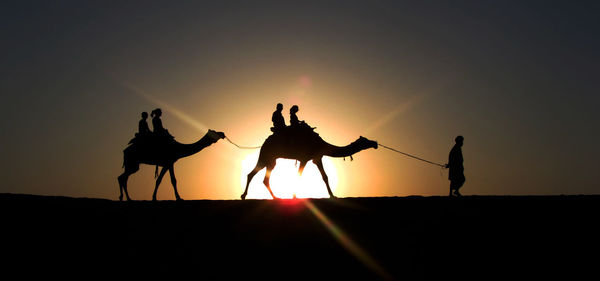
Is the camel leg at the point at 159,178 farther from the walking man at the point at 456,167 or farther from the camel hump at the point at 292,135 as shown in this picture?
the walking man at the point at 456,167

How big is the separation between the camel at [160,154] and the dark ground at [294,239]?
291 cm

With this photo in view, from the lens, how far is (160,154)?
18.4 m

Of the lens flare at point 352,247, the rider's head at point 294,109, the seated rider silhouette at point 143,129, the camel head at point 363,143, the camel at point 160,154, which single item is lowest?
the lens flare at point 352,247

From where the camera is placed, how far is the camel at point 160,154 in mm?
18188

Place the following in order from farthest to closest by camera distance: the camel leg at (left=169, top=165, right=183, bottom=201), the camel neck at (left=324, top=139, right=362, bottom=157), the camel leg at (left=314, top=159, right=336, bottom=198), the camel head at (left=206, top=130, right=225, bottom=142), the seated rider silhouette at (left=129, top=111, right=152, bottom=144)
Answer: the camel neck at (left=324, top=139, right=362, bottom=157) → the camel head at (left=206, top=130, right=225, bottom=142) → the seated rider silhouette at (left=129, top=111, right=152, bottom=144) → the camel leg at (left=314, top=159, right=336, bottom=198) → the camel leg at (left=169, top=165, right=183, bottom=201)

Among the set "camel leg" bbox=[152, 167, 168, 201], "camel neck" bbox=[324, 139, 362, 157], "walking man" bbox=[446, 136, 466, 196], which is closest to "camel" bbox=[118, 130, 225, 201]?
"camel leg" bbox=[152, 167, 168, 201]

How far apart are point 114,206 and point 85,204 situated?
0.67 metres

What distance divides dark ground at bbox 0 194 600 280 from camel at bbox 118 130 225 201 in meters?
2.91

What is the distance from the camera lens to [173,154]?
18.5 metres

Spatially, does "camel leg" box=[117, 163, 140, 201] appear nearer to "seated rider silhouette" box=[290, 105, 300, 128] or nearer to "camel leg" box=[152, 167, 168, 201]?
"camel leg" box=[152, 167, 168, 201]

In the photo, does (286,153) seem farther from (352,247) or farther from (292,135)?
(352,247)

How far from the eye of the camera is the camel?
18188 millimetres

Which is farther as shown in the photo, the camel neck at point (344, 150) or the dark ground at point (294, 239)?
the camel neck at point (344, 150)

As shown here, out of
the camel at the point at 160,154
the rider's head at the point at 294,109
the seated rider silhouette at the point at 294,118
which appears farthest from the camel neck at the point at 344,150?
the camel at the point at 160,154
